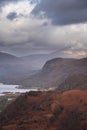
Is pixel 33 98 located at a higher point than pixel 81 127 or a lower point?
higher

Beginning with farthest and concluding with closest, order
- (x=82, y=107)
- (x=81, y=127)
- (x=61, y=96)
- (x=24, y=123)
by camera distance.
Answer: (x=61, y=96), (x=82, y=107), (x=24, y=123), (x=81, y=127)

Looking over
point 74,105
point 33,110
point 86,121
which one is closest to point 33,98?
point 33,110

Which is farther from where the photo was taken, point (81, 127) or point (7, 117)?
point (7, 117)

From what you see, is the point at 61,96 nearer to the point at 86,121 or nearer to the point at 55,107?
the point at 55,107

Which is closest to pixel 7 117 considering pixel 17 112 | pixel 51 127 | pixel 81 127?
pixel 17 112

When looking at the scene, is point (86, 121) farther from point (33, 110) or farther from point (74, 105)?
point (33, 110)

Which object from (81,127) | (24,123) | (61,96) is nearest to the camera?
(81,127)
